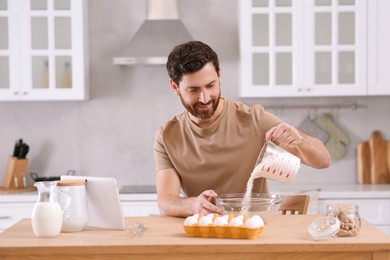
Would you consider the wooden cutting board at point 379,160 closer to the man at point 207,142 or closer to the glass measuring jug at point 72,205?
the man at point 207,142

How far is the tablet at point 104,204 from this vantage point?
2553 millimetres

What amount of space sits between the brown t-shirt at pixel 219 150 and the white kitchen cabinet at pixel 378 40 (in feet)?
5.93

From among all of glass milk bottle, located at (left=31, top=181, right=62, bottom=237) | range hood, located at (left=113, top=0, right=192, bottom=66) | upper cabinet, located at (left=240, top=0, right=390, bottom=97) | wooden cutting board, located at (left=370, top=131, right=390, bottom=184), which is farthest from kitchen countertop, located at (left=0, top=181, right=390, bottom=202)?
glass milk bottle, located at (left=31, top=181, right=62, bottom=237)

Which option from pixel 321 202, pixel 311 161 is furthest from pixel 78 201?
pixel 321 202

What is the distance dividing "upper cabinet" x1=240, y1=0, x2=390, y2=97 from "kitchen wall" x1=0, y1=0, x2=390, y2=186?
1.20 ft

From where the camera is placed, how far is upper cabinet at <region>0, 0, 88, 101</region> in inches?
185

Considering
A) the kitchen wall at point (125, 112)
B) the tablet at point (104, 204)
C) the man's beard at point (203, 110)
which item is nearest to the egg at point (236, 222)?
the tablet at point (104, 204)

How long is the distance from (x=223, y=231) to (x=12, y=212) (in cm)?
253

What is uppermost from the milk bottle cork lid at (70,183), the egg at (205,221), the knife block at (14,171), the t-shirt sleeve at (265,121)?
the t-shirt sleeve at (265,121)

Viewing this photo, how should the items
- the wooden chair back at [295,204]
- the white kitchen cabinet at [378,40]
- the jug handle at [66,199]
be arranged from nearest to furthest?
the jug handle at [66,199] → the wooden chair back at [295,204] → the white kitchen cabinet at [378,40]

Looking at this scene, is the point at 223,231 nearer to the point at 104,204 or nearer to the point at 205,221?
the point at 205,221

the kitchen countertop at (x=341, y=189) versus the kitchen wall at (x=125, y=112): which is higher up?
the kitchen wall at (x=125, y=112)

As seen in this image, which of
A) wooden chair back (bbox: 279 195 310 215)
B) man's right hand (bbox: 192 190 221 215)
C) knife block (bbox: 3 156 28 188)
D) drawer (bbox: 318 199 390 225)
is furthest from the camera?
knife block (bbox: 3 156 28 188)

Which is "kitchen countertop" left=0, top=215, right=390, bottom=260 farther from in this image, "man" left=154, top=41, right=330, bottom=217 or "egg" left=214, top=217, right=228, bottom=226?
"man" left=154, top=41, right=330, bottom=217
